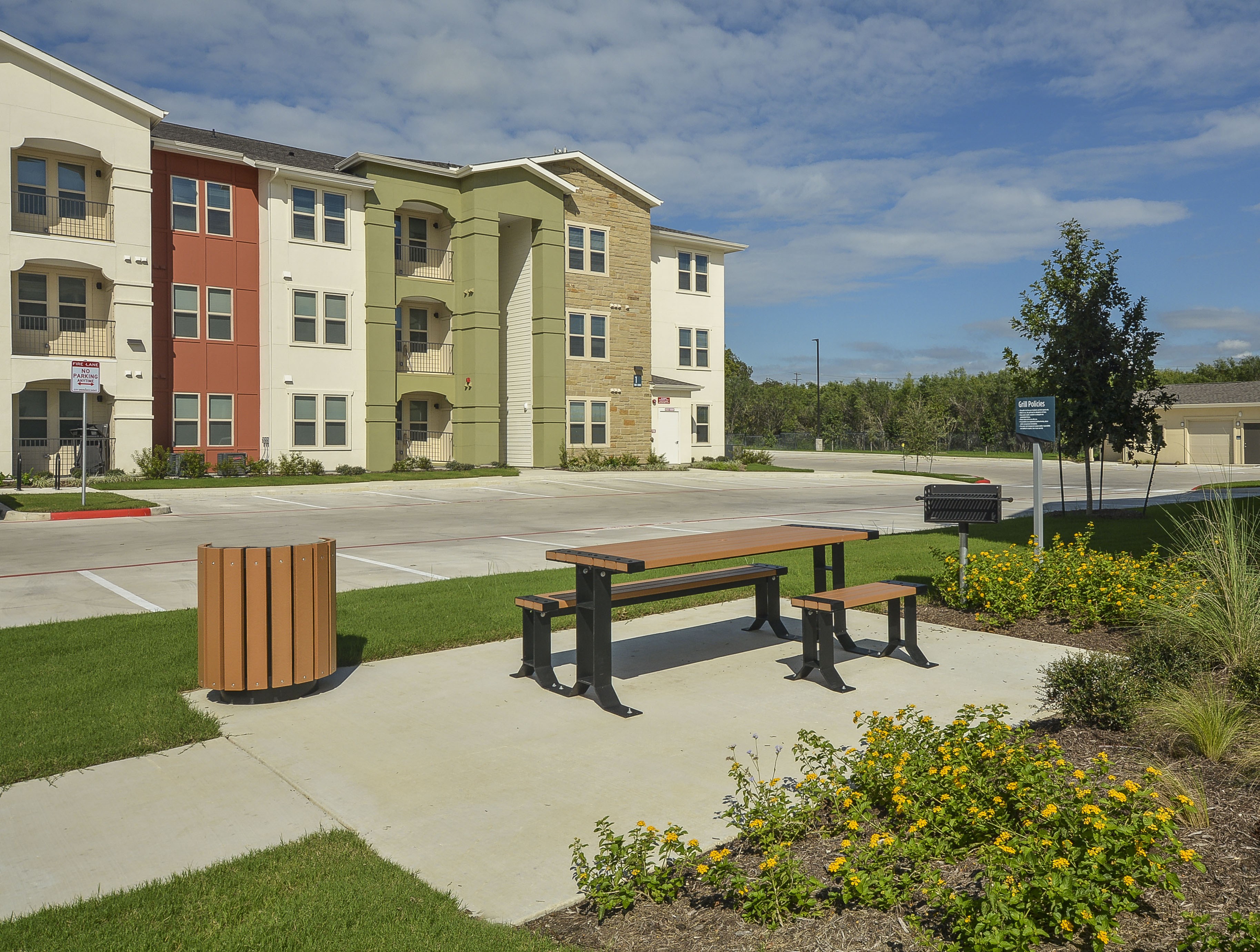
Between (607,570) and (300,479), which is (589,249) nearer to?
(300,479)

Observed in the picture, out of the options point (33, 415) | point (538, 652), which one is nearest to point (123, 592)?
point (538, 652)

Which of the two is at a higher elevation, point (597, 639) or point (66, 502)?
point (66, 502)

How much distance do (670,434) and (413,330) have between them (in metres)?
12.3

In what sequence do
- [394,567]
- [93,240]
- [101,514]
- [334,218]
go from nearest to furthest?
[394,567] < [101,514] < [93,240] < [334,218]

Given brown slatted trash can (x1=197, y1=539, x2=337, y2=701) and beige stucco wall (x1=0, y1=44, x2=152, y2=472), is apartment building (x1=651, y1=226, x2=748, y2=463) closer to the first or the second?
beige stucco wall (x1=0, y1=44, x2=152, y2=472)

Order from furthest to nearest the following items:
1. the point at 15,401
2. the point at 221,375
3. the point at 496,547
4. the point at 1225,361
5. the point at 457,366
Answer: the point at 1225,361 < the point at 457,366 < the point at 221,375 < the point at 15,401 < the point at 496,547

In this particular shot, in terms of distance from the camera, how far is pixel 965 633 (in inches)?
335

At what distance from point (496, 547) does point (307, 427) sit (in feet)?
66.2

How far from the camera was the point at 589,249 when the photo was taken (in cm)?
3875

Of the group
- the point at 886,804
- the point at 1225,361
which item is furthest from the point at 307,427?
the point at 1225,361

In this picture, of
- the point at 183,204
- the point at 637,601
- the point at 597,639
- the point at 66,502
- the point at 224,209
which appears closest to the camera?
the point at 597,639

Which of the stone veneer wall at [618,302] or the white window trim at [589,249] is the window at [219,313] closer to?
the stone veneer wall at [618,302]

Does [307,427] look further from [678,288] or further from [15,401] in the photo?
[678,288]

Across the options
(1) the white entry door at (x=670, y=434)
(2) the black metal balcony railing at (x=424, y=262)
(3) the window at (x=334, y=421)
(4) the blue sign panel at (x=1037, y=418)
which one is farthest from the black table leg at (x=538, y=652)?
(1) the white entry door at (x=670, y=434)
